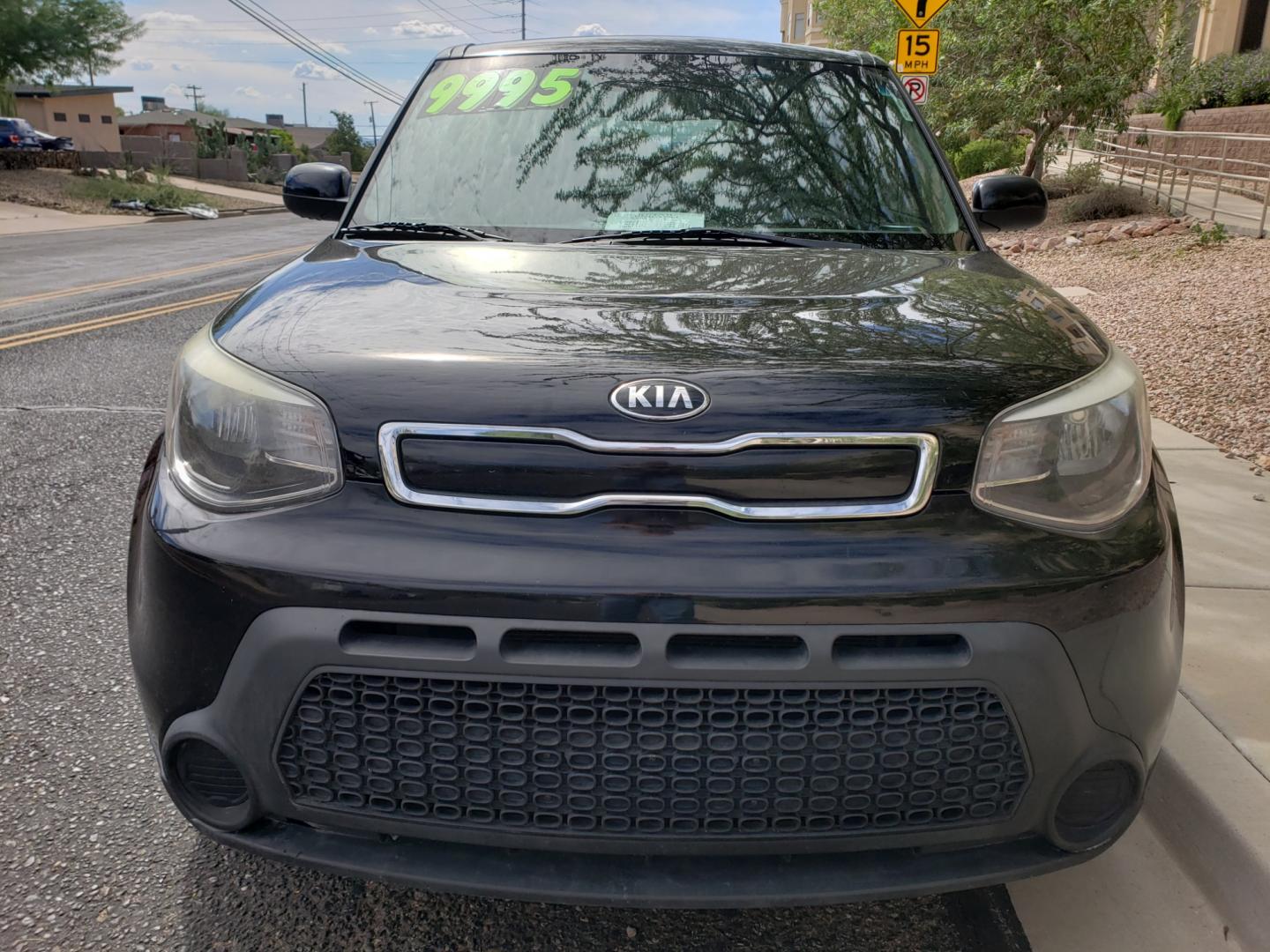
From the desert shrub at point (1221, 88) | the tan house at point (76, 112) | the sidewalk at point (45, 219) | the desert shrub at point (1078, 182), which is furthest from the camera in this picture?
the tan house at point (76, 112)

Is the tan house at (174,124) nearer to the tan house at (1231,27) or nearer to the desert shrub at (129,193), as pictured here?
the desert shrub at (129,193)

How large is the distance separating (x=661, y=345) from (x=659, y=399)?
166mm

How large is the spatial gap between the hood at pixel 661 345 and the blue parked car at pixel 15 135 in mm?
42491

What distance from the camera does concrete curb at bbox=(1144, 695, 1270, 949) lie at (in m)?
2.27

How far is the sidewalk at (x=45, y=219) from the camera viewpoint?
21.8 meters

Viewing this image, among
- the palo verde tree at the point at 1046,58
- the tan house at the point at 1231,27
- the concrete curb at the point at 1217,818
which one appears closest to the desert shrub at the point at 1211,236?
the palo verde tree at the point at 1046,58

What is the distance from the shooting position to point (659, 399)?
5.80 feet

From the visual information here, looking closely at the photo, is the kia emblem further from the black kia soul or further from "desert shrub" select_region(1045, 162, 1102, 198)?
"desert shrub" select_region(1045, 162, 1102, 198)

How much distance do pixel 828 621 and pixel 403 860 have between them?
81 centimetres

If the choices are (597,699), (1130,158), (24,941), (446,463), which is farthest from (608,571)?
(1130,158)

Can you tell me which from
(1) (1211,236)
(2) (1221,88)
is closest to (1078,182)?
(1) (1211,236)

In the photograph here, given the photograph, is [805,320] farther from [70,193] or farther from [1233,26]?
[1233,26]

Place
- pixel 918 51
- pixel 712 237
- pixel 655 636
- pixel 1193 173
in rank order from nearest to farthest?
1. pixel 655 636
2. pixel 712 237
3. pixel 918 51
4. pixel 1193 173

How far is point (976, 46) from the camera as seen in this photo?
17891 mm
